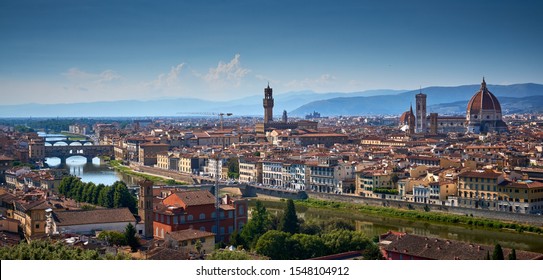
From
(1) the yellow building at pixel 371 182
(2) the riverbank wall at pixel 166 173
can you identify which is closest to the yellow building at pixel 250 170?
(2) the riverbank wall at pixel 166 173

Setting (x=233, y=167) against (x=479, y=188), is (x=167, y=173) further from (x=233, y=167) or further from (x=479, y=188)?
(x=479, y=188)

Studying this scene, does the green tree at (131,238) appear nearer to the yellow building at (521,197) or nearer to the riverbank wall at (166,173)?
the yellow building at (521,197)

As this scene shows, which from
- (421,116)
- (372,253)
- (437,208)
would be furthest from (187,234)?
(421,116)

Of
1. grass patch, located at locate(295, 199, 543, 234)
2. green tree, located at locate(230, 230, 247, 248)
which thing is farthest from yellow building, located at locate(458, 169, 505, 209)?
green tree, located at locate(230, 230, 247, 248)

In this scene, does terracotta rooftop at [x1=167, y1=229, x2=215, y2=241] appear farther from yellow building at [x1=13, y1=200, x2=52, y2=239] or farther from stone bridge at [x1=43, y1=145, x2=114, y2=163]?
stone bridge at [x1=43, y1=145, x2=114, y2=163]

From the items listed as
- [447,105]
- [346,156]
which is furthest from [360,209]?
[447,105]

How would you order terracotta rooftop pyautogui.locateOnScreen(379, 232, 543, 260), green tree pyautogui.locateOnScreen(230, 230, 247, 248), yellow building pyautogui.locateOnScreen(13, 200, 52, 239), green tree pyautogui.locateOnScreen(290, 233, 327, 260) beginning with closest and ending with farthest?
1. terracotta rooftop pyautogui.locateOnScreen(379, 232, 543, 260)
2. green tree pyautogui.locateOnScreen(290, 233, 327, 260)
3. green tree pyautogui.locateOnScreen(230, 230, 247, 248)
4. yellow building pyautogui.locateOnScreen(13, 200, 52, 239)
